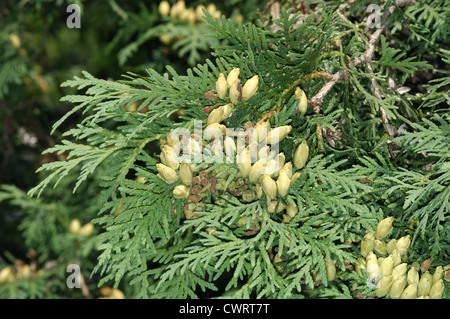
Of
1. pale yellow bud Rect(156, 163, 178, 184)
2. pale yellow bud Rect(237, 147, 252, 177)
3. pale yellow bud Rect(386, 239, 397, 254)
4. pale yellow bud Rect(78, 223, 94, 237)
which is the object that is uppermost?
pale yellow bud Rect(237, 147, 252, 177)

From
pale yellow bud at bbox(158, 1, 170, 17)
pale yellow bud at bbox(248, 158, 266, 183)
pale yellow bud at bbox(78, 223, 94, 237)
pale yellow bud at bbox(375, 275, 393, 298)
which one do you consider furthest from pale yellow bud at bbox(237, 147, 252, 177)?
pale yellow bud at bbox(78, 223, 94, 237)

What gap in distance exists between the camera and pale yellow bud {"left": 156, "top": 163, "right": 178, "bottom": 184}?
645 millimetres

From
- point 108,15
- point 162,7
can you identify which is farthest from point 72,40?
point 162,7

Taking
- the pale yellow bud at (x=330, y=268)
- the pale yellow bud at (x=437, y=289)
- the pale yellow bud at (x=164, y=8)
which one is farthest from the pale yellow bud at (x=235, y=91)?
the pale yellow bud at (x=164, y=8)

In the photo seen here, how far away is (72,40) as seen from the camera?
262 cm

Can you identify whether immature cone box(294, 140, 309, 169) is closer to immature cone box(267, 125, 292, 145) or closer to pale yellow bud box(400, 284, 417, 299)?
immature cone box(267, 125, 292, 145)

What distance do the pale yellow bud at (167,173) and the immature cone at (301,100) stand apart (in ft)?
0.63

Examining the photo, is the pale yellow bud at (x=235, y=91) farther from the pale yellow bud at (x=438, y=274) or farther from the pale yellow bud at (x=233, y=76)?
the pale yellow bud at (x=438, y=274)

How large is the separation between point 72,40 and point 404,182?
2316mm

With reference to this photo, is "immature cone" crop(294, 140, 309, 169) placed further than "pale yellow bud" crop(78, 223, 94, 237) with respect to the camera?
No

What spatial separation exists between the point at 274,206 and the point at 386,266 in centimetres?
16

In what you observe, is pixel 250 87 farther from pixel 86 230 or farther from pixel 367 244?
pixel 86 230

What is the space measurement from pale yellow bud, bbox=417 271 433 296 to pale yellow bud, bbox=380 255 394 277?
0.14ft

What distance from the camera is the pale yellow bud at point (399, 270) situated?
61cm
